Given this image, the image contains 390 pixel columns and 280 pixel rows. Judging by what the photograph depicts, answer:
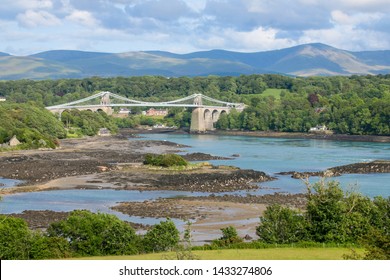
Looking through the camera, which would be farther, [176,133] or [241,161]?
[176,133]

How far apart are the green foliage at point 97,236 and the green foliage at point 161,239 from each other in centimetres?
39

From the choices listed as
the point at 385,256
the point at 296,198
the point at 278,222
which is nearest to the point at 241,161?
the point at 296,198

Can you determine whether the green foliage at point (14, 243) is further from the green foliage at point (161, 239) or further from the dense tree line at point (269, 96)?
the dense tree line at point (269, 96)

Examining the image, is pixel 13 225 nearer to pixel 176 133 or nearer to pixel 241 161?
pixel 241 161

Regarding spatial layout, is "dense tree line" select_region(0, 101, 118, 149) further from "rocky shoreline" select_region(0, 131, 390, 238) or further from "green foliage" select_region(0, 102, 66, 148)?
"rocky shoreline" select_region(0, 131, 390, 238)

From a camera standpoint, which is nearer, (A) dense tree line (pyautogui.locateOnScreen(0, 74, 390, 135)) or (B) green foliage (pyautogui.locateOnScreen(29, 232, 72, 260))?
(B) green foliage (pyautogui.locateOnScreen(29, 232, 72, 260))

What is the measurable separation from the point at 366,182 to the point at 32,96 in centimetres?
9904

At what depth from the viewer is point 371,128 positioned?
304 ft

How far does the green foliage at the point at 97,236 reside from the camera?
2119 centimetres

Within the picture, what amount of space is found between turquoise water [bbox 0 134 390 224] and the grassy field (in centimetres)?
807

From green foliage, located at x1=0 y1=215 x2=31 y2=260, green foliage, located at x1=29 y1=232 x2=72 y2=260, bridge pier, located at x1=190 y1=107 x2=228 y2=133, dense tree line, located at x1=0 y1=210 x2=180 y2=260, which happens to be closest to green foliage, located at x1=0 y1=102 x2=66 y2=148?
bridge pier, located at x1=190 y1=107 x2=228 y2=133

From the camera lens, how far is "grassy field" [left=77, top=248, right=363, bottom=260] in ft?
62.0

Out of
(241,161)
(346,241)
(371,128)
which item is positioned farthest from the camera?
(371,128)

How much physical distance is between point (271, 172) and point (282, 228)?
28.3 meters
